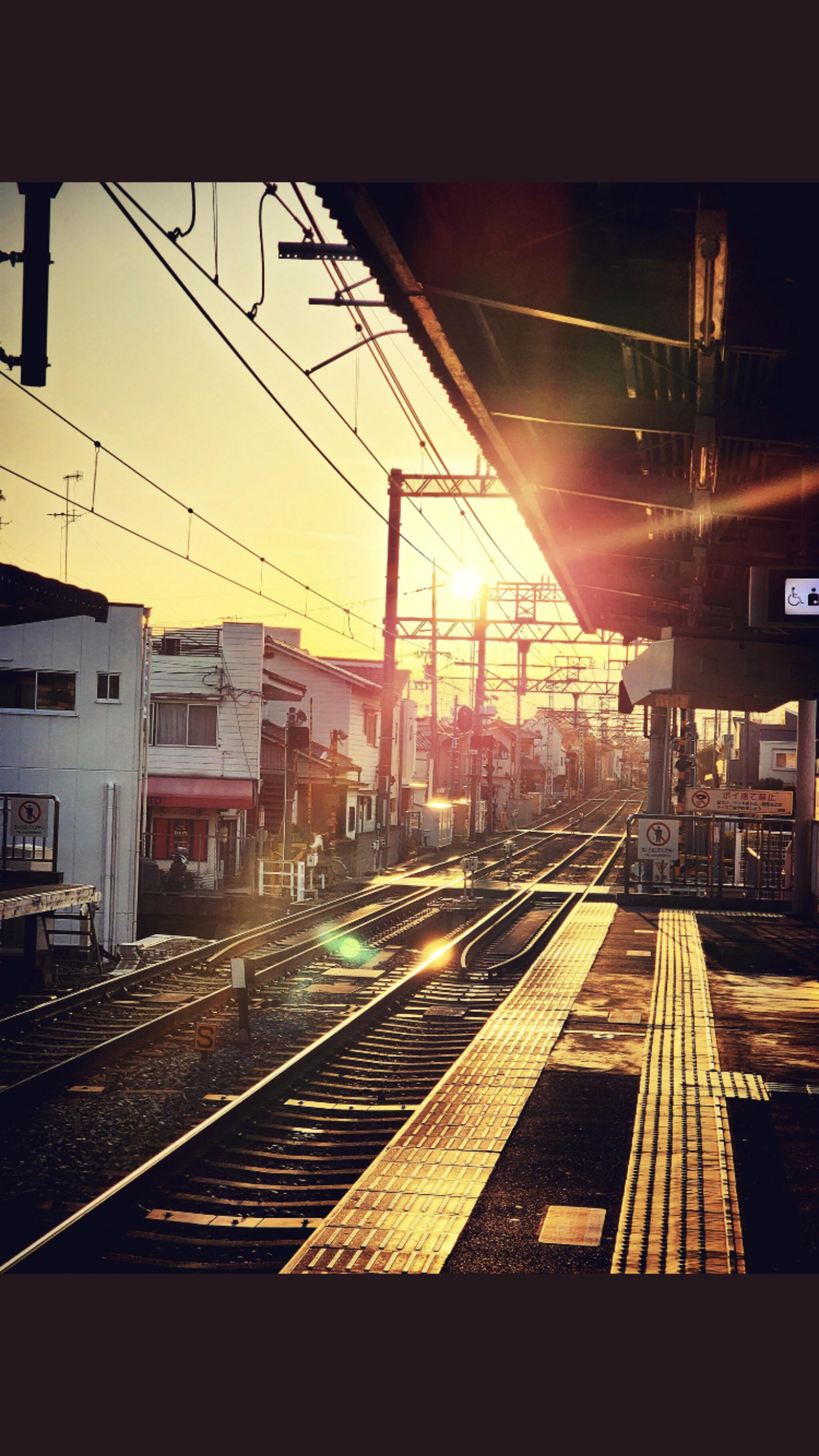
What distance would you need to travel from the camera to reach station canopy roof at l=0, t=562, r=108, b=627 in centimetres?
1354

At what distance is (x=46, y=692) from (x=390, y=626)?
12.7 m

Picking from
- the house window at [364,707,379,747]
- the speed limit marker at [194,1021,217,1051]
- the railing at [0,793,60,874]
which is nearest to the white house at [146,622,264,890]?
the house window at [364,707,379,747]

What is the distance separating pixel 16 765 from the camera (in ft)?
63.5

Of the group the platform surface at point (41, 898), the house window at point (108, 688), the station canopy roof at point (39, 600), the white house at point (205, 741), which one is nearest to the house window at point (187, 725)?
the white house at point (205, 741)

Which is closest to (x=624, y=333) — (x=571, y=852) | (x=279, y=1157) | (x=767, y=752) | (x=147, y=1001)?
(x=279, y=1157)

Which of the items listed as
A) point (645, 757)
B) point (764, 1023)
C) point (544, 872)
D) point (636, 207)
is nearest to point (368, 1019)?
point (764, 1023)

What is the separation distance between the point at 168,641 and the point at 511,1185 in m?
27.8

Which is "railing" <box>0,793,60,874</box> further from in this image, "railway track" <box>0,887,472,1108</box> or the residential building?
the residential building

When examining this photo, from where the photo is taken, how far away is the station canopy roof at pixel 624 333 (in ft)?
Result: 20.7

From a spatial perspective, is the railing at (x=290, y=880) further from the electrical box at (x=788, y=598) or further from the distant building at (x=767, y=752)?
the distant building at (x=767, y=752)

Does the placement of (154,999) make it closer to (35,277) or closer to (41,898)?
(41,898)

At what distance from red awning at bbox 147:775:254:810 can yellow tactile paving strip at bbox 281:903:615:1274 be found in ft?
70.1

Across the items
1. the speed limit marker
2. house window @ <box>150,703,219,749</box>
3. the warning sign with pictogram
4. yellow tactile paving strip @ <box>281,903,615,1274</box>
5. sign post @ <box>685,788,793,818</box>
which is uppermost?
house window @ <box>150,703,219,749</box>

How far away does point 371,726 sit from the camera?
4869 cm
